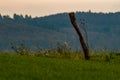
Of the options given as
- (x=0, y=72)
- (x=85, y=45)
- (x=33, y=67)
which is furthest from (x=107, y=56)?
(x=0, y=72)

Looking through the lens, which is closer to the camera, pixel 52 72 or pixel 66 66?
pixel 52 72

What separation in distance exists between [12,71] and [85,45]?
1191 cm

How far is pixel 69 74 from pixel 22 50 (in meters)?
10.5

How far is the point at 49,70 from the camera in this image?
19.2 m

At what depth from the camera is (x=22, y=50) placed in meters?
28.6

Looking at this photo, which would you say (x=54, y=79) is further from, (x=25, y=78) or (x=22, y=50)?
(x=22, y=50)

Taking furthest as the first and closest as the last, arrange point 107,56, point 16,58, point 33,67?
point 107,56 → point 16,58 → point 33,67

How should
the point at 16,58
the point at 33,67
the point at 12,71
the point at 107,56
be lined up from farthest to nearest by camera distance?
the point at 107,56
the point at 16,58
the point at 33,67
the point at 12,71

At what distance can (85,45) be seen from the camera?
29.5m

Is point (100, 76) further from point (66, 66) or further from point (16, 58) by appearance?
point (16, 58)

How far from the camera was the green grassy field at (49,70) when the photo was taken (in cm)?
1747

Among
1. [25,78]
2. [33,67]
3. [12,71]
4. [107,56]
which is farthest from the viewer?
[107,56]

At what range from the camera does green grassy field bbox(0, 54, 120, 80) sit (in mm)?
17469

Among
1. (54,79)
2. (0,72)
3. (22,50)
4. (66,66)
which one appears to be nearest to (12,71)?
(0,72)
